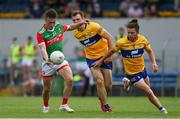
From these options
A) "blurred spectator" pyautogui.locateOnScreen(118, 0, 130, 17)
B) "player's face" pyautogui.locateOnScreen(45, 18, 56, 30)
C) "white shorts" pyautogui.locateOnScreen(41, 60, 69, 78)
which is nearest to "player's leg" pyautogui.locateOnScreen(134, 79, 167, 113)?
"white shorts" pyautogui.locateOnScreen(41, 60, 69, 78)

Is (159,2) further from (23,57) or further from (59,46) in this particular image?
(59,46)

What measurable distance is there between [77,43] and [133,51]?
1782 cm

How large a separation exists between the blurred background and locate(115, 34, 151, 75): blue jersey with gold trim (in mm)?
13551

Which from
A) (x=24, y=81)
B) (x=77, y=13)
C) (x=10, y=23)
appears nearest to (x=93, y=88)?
(x=24, y=81)

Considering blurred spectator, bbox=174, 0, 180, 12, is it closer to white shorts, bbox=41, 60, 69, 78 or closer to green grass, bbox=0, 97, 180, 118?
green grass, bbox=0, 97, 180, 118

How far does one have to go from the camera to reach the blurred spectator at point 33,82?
33.0m

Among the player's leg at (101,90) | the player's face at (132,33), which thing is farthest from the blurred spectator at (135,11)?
the player's face at (132,33)

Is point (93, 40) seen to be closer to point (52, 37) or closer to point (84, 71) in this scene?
point (52, 37)

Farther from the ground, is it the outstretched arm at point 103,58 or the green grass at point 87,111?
the outstretched arm at point 103,58

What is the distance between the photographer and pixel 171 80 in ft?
106

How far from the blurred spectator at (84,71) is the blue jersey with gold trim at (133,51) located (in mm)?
14086

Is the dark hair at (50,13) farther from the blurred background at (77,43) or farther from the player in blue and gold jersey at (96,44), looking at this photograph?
the blurred background at (77,43)

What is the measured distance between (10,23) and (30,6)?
4.78 ft

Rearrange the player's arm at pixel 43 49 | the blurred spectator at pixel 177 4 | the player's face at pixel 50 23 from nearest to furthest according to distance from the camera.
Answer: the player's arm at pixel 43 49 → the player's face at pixel 50 23 → the blurred spectator at pixel 177 4
